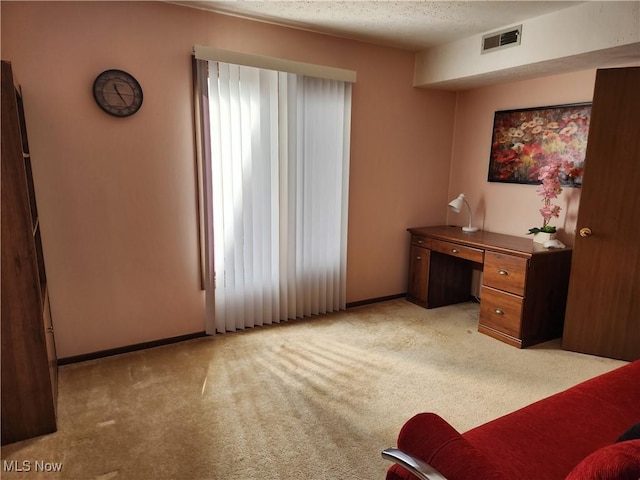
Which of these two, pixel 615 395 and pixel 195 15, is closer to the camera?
pixel 615 395

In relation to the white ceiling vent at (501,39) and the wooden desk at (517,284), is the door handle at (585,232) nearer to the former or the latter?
the wooden desk at (517,284)

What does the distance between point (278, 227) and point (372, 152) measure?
3.96 feet

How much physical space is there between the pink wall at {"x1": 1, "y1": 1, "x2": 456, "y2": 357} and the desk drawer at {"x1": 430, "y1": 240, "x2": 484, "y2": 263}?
1.80 metres

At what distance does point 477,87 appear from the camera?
12.9 ft

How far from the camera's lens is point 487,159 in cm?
393

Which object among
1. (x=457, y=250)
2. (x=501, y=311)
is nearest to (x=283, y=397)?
(x=501, y=311)

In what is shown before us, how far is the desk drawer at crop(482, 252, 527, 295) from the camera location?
9.92ft

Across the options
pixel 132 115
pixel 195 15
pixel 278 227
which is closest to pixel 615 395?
pixel 278 227

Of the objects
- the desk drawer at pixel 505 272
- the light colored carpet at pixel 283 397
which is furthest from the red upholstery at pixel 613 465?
the desk drawer at pixel 505 272

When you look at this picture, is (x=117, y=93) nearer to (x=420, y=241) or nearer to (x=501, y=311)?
(x=420, y=241)

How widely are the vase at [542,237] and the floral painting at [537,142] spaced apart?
44 centimetres

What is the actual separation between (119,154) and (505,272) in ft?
9.66

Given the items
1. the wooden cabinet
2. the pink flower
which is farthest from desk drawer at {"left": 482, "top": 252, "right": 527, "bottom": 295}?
the wooden cabinet

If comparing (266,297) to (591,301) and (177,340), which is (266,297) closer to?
(177,340)
